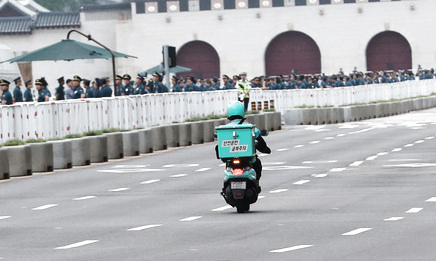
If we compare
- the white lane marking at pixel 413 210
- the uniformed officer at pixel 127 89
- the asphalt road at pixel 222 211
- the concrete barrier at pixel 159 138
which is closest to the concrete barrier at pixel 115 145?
the asphalt road at pixel 222 211

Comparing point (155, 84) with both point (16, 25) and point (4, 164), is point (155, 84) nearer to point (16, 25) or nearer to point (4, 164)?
point (4, 164)

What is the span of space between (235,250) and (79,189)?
906cm

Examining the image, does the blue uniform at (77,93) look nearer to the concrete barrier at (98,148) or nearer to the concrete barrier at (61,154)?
the concrete barrier at (98,148)

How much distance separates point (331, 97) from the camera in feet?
166

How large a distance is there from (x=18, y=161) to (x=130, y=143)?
19.5 ft

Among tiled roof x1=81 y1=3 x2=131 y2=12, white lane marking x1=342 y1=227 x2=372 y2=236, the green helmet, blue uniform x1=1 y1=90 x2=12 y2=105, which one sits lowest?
white lane marking x1=342 y1=227 x2=372 y2=236

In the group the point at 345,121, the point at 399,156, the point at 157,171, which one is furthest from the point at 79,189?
the point at 345,121

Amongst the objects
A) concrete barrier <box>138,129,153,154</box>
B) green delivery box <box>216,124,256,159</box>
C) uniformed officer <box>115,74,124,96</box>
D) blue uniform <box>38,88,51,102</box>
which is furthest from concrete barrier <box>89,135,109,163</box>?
green delivery box <box>216,124,256,159</box>

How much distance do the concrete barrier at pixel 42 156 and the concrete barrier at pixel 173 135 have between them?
752cm

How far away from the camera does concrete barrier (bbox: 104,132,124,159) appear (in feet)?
93.6

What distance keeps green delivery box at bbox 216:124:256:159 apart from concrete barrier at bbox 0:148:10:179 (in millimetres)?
8720

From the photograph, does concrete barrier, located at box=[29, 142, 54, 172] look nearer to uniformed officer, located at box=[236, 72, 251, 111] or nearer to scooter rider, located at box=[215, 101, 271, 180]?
scooter rider, located at box=[215, 101, 271, 180]

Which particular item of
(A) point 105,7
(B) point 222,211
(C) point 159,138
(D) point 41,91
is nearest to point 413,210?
(B) point 222,211

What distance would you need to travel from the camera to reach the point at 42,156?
2509 cm
